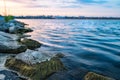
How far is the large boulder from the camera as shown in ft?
29.2

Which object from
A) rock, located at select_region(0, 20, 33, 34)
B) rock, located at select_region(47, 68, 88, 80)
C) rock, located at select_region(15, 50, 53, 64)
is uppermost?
rock, located at select_region(15, 50, 53, 64)

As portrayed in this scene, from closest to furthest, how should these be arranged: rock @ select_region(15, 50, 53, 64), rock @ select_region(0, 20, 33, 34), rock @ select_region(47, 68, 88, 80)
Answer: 1. rock @ select_region(47, 68, 88, 80)
2. rock @ select_region(15, 50, 53, 64)
3. rock @ select_region(0, 20, 33, 34)

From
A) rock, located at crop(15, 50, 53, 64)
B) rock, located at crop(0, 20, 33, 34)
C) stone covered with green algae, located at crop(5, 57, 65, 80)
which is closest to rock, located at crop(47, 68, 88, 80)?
stone covered with green algae, located at crop(5, 57, 65, 80)

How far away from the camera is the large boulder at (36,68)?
29.2 feet

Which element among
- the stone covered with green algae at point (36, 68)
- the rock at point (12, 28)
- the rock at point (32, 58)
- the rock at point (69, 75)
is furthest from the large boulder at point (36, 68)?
the rock at point (12, 28)

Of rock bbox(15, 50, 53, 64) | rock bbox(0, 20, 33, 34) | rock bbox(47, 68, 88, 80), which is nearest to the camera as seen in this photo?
rock bbox(47, 68, 88, 80)

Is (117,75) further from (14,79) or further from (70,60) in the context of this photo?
(14,79)

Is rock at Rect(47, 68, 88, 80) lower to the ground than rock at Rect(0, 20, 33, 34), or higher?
higher

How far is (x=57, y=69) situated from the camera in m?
9.73

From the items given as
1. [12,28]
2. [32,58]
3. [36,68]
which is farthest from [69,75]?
[12,28]

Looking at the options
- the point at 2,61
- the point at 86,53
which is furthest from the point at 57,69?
the point at 86,53

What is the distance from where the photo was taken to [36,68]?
9.14 metres

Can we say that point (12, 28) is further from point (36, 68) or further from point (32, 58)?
point (36, 68)

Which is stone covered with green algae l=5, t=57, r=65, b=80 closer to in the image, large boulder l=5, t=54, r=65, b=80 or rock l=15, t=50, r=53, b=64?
large boulder l=5, t=54, r=65, b=80
